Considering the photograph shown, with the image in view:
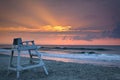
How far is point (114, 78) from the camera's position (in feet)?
40.1

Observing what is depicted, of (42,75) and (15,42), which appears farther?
(42,75)

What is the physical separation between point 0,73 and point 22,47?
9.01 ft

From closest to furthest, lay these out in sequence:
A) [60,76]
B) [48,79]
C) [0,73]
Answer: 1. [48,79]
2. [60,76]
3. [0,73]

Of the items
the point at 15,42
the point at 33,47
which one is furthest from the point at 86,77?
the point at 15,42

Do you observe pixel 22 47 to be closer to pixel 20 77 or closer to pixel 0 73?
pixel 20 77

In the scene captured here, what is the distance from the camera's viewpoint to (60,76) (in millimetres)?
12625

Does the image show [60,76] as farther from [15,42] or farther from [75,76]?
[15,42]

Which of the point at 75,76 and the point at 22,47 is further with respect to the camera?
the point at 75,76

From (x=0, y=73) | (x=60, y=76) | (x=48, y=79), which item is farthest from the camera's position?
(x=0, y=73)

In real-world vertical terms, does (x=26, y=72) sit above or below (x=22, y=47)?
below

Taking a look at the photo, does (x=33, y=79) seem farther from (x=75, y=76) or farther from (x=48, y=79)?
(x=75, y=76)

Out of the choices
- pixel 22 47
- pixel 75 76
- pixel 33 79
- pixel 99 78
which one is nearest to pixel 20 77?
pixel 33 79

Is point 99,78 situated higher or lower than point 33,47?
lower

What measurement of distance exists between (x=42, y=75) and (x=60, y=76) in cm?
99
